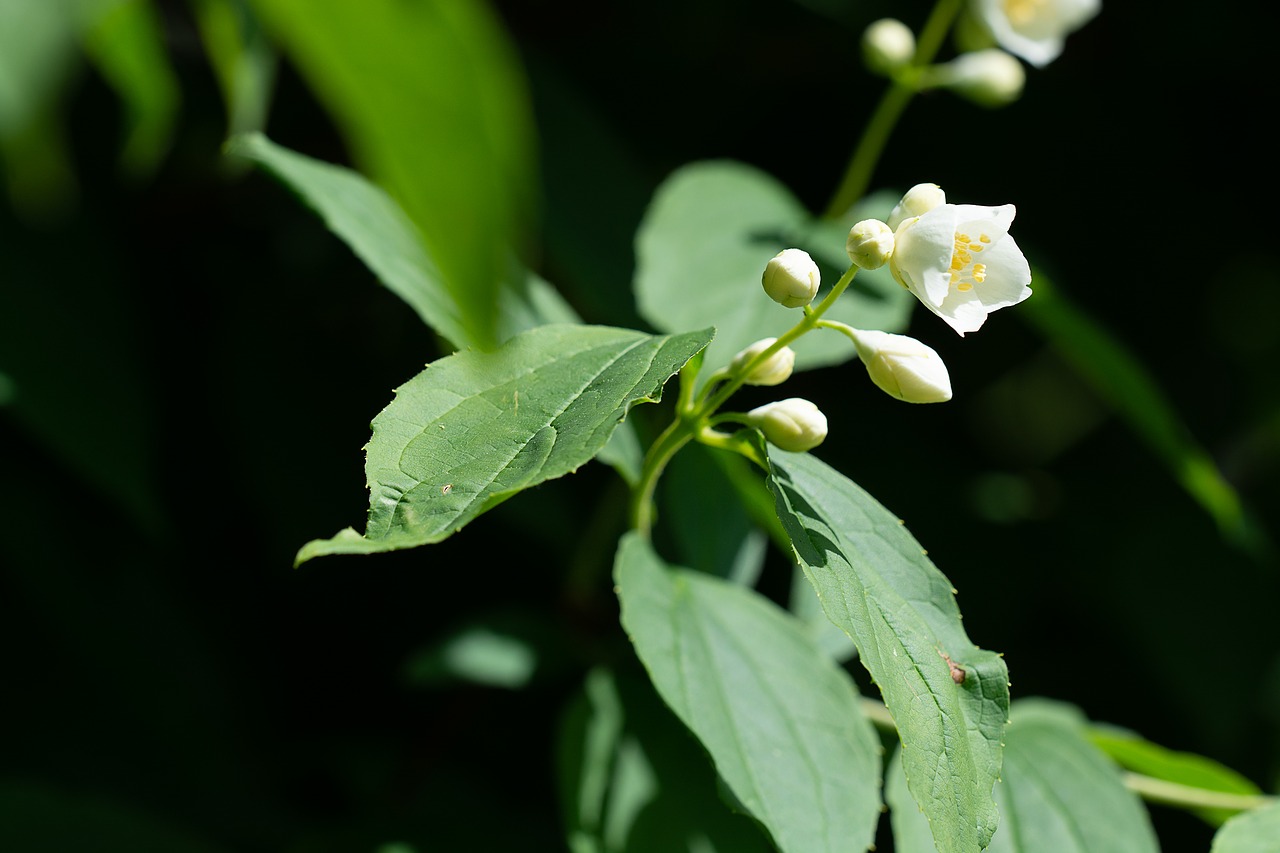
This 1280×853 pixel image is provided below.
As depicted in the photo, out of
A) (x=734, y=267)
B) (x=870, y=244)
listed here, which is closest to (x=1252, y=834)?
(x=870, y=244)

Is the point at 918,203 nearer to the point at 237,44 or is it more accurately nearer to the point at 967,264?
the point at 967,264

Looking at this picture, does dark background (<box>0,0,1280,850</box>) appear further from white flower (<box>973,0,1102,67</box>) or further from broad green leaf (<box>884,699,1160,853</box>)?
broad green leaf (<box>884,699,1160,853</box>)

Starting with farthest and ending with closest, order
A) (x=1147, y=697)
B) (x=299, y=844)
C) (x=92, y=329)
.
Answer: (x=1147, y=697), (x=92, y=329), (x=299, y=844)

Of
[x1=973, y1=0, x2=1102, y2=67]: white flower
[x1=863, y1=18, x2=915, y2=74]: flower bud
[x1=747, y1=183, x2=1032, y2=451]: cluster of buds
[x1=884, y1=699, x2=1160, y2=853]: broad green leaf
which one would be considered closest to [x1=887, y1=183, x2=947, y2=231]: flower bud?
[x1=747, y1=183, x2=1032, y2=451]: cluster of buds

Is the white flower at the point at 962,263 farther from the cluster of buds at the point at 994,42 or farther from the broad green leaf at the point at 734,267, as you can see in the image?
the cluster of buds at the point at 994,42

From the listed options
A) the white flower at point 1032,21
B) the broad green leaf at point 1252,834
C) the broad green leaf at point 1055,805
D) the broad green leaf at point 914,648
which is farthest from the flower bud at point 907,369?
the white flower at point 1032,21

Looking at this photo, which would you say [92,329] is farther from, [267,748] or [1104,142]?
[1104,142]

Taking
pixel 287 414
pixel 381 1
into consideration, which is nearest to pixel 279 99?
pixel 287 414
